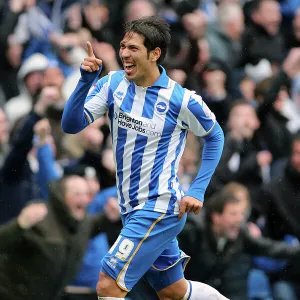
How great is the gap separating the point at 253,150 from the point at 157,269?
3.97 m

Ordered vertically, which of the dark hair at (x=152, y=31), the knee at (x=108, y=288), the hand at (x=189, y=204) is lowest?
the knee at (x=108, y=288)

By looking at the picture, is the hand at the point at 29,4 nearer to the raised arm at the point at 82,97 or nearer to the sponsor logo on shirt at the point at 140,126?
the raised arm at the point at 82,97

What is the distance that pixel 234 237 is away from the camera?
9609mm

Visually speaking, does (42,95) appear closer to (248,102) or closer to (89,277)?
(89,277)

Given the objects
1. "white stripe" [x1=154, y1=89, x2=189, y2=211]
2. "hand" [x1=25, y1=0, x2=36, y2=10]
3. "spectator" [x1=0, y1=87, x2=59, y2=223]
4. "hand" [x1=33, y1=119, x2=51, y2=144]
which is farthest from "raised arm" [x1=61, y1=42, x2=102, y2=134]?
"hand" [x1=25, y1=0, x2=36, y2=10]

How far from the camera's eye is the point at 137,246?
699 centimetres

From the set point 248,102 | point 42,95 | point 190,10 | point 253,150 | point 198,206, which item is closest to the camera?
point 198,206

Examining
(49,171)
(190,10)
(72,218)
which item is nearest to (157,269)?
(72,218)

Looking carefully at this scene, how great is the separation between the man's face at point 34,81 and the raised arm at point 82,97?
3276mm

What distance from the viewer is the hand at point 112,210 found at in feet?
29.9

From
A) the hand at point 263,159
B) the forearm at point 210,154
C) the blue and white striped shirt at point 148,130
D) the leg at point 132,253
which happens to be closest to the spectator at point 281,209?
the hand at point 263,159

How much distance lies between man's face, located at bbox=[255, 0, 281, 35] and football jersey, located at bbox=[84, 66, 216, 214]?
258 inches

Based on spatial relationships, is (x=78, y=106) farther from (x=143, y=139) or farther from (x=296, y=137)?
(x=296, y=137)

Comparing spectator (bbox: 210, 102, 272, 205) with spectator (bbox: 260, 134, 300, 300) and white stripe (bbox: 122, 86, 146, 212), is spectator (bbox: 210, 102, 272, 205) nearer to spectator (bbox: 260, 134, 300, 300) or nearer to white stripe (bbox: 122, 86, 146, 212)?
spectator (bbox: 260, 134, 300, 300)
